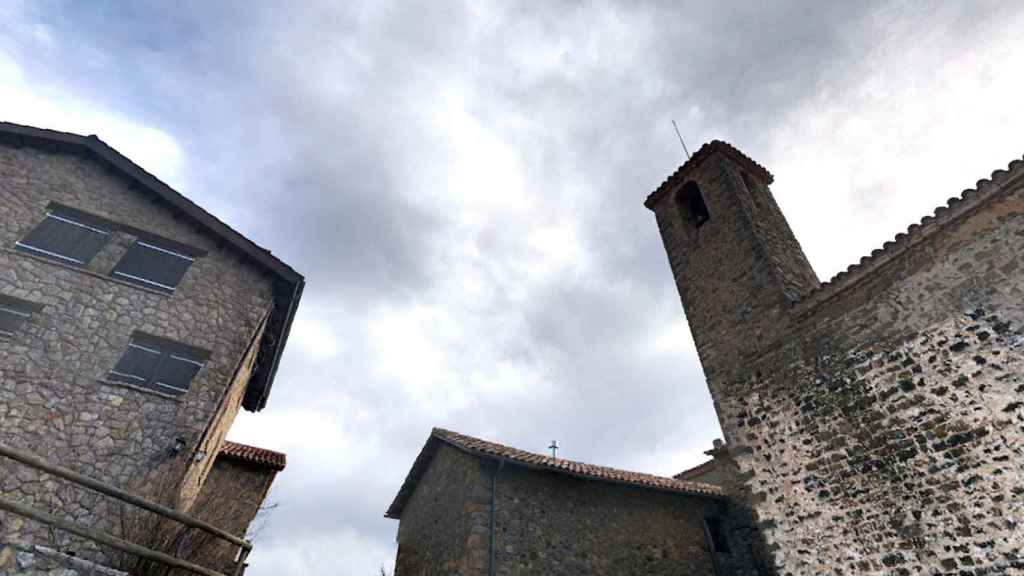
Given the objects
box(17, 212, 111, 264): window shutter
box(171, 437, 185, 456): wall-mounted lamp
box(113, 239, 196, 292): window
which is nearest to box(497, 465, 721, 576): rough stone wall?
box(171, 437, 185, 456): wall-mounted lamp

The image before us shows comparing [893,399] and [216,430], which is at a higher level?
[216,430]

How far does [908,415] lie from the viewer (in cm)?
Result: 680

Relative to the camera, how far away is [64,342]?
8.20 m

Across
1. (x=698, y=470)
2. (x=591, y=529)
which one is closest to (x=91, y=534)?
(x=591, y=529)

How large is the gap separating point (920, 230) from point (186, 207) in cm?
1361

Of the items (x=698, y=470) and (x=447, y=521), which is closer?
(x=447, y=521)

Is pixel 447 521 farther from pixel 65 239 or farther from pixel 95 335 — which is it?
pixel 65 239

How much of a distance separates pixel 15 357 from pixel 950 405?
545 inches

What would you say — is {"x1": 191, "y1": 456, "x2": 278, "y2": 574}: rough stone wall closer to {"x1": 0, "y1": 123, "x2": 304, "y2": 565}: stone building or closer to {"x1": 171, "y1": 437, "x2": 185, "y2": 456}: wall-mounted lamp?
{"x1": 0, "y1": 123, "x2": 304, "y2": 565}: stone building

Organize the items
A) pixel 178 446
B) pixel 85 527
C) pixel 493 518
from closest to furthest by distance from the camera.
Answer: pixel 85 527 < pixel 178 446 < pixel 493 518

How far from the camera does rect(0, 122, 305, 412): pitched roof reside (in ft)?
32.6

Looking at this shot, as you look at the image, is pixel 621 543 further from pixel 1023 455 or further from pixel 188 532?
pixel 188 532

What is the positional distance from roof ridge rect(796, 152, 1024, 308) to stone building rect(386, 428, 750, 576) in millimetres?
5638

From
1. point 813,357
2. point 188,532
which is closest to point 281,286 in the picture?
point 188,532
